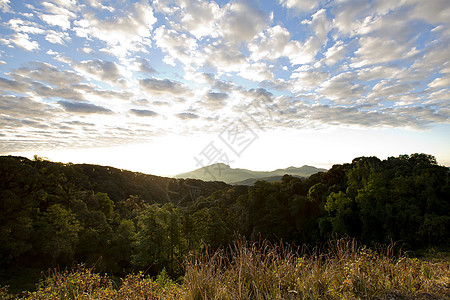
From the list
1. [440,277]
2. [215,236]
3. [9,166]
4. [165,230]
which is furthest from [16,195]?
[440,277]

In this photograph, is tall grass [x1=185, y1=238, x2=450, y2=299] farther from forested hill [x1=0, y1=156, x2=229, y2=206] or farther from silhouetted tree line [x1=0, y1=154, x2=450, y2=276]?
forested hill [x1=0, y1=156, x2=229, y2=206]

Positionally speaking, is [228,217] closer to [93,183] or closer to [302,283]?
[302,283]

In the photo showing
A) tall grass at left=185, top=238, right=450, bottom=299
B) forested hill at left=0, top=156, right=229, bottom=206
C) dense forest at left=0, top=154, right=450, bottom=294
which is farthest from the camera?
forested hill at left=0, top=156, right=229, bottom=206

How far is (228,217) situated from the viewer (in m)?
34.3

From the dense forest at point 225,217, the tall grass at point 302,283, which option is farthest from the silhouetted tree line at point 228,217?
the tall grass at point 302,283

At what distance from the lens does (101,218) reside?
3184cm

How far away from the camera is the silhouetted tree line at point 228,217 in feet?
65.6

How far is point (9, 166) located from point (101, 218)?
13.6 metres

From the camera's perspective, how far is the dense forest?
1997 cm

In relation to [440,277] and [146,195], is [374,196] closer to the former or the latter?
[440,277]

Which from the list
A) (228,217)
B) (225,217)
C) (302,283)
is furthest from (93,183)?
(302,283)

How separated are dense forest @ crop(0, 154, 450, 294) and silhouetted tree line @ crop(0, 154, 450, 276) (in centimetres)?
9

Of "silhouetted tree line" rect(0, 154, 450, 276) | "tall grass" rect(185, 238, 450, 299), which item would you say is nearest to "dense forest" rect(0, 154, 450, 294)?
"silhouetted tree line" rect(0, 154, 450, 276)

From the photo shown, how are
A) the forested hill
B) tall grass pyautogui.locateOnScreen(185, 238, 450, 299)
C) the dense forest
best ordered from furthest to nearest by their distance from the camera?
the forested hill < the dense forest < tall grass pyautogui.locateOnScreen(185, 238, 450, 299)
